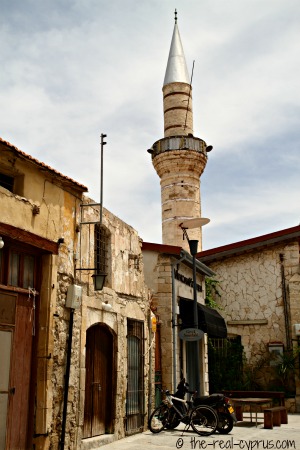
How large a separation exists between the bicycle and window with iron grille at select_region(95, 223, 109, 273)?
2.96 m

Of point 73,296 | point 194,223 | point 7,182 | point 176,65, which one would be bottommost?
point 73,296

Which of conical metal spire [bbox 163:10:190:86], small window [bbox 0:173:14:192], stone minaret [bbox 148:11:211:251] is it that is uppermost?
conical metal spire [bbox 163:10:190:86]

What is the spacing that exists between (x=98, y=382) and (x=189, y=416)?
2.18 m

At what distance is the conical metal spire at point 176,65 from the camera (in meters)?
28.4

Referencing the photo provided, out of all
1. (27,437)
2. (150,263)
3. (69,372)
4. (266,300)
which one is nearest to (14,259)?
(69,372)

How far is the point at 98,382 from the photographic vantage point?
9945 millimetres

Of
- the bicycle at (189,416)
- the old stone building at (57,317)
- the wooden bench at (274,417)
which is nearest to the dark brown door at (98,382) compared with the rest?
the old stone building at (57,317)

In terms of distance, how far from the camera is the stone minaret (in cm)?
2602

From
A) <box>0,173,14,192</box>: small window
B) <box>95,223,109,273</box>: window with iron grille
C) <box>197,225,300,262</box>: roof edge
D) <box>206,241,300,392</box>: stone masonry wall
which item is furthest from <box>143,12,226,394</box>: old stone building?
<box>0,173,14,192</box>: small window

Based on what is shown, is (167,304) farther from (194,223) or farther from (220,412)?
(220,412)

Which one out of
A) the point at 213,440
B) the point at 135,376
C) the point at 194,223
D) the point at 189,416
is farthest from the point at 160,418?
the point at 194,223

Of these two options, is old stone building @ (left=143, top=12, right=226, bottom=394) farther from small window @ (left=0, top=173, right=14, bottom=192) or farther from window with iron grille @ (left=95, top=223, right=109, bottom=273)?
small window @ (left=0, top=173, right=14, bottom=192)

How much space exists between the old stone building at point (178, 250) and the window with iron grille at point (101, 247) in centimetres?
305

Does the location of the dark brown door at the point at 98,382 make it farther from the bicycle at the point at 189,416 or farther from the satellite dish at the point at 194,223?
the satellite dish at the point at 194,223
